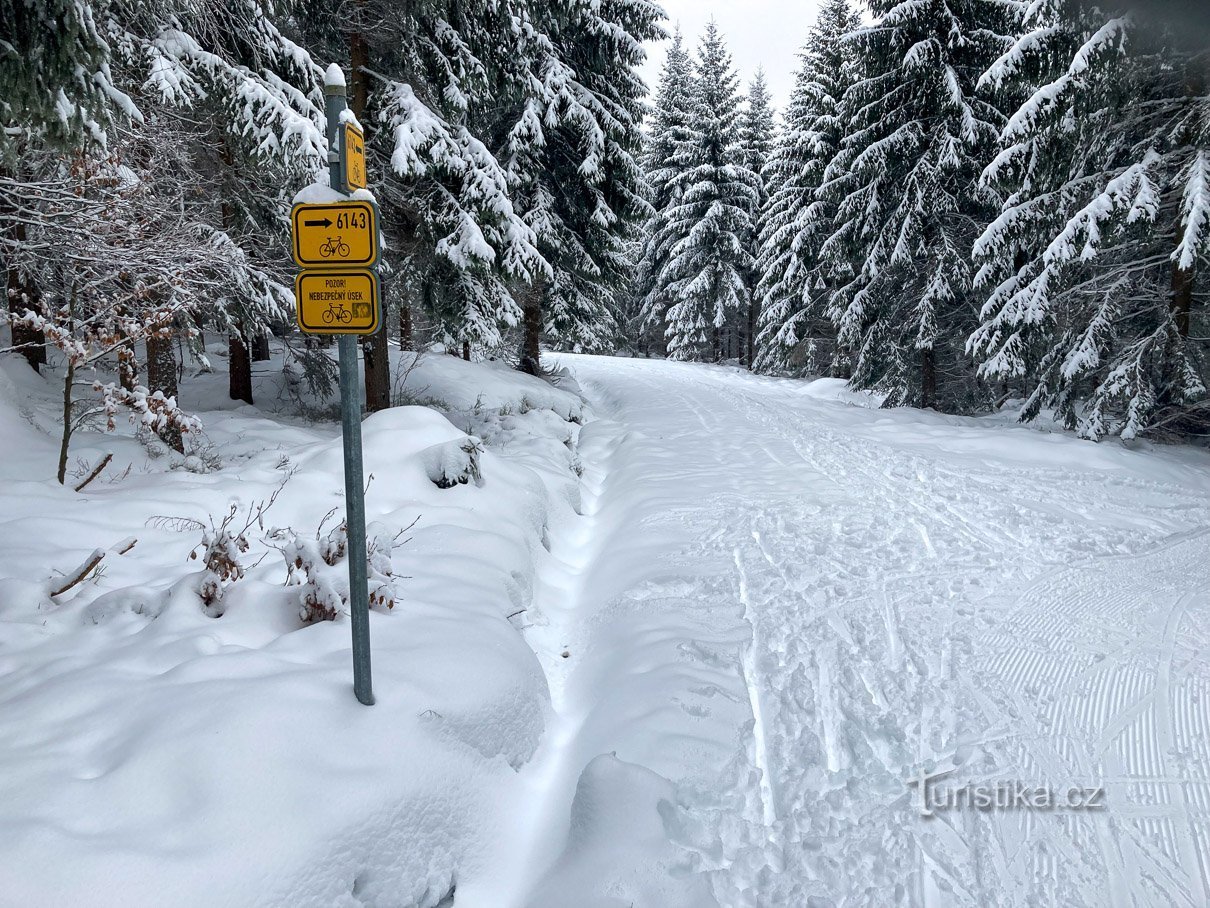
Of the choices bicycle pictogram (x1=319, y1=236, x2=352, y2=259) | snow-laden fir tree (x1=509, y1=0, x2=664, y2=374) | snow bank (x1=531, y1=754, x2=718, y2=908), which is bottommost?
snow bank (x1=531, y1=754, x2=718, y2=908)

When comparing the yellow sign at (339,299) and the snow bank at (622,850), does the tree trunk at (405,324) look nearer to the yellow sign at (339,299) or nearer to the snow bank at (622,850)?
the yellow sign at (339,299)

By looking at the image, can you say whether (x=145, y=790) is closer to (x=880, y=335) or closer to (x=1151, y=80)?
(x=1151, y=80)

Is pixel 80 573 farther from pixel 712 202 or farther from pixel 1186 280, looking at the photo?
pixel 712 202

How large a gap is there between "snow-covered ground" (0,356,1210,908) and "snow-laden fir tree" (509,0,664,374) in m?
9.08

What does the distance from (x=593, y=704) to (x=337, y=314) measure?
3001 millimetres

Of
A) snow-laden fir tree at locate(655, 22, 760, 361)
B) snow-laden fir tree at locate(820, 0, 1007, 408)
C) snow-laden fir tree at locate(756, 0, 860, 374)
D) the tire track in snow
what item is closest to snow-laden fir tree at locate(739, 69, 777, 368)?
snow-laden fir tree at locate(655, 22, 760, 361)

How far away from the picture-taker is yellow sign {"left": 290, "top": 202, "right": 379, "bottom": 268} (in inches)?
106

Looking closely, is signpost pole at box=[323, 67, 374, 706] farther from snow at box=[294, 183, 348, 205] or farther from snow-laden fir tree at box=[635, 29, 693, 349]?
snow-laden fir tree at box=[635, 29, 693, 349]

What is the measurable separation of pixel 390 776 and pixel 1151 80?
13669 millimetres

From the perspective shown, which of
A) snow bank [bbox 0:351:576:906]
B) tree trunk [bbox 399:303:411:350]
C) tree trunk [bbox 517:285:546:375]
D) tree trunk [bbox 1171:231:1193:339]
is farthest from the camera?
tree trunk [bbox 517:285:546:375]

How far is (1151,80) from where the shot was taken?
32.7 feet

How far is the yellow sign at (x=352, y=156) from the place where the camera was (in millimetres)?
2738

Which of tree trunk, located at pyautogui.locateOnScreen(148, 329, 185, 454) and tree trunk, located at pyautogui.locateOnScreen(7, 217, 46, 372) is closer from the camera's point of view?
tree trunk, located at pyautogui.locateOnScreen(7, 217, 46, 372)

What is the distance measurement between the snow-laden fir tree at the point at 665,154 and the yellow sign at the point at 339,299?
27.1 m
